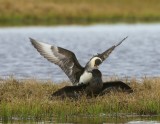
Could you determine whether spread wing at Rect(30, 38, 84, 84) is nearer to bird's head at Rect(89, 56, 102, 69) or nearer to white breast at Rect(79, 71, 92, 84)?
white breast at Rect(79, 71, 92, 84)

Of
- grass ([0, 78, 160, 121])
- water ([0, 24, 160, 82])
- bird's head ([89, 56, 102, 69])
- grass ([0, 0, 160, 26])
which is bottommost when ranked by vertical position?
grass ([0, 78, 160, 121])

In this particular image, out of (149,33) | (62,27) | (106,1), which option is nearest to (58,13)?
(62,27)

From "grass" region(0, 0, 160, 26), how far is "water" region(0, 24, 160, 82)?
1.45m

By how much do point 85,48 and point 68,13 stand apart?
18.8 m

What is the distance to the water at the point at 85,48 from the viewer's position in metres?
22.4

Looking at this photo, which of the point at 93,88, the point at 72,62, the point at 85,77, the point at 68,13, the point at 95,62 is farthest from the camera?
the point at 68,13

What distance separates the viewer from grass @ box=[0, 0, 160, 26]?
167 ft

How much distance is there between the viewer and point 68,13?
52.3m

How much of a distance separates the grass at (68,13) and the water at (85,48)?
4.76 feet

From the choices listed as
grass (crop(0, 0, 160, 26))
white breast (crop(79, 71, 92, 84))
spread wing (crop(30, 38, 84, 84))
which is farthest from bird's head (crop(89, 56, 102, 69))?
grass (crop(0, 0, 160, 26))

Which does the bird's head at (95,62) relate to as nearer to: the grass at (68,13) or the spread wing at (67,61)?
the spread wing at (67,61)

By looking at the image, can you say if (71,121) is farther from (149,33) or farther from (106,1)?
(106,1)

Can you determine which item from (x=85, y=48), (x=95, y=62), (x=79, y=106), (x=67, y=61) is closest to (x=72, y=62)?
(x=67, y=61)

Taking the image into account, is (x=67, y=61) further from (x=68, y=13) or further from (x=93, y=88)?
(x=68, y=13)
